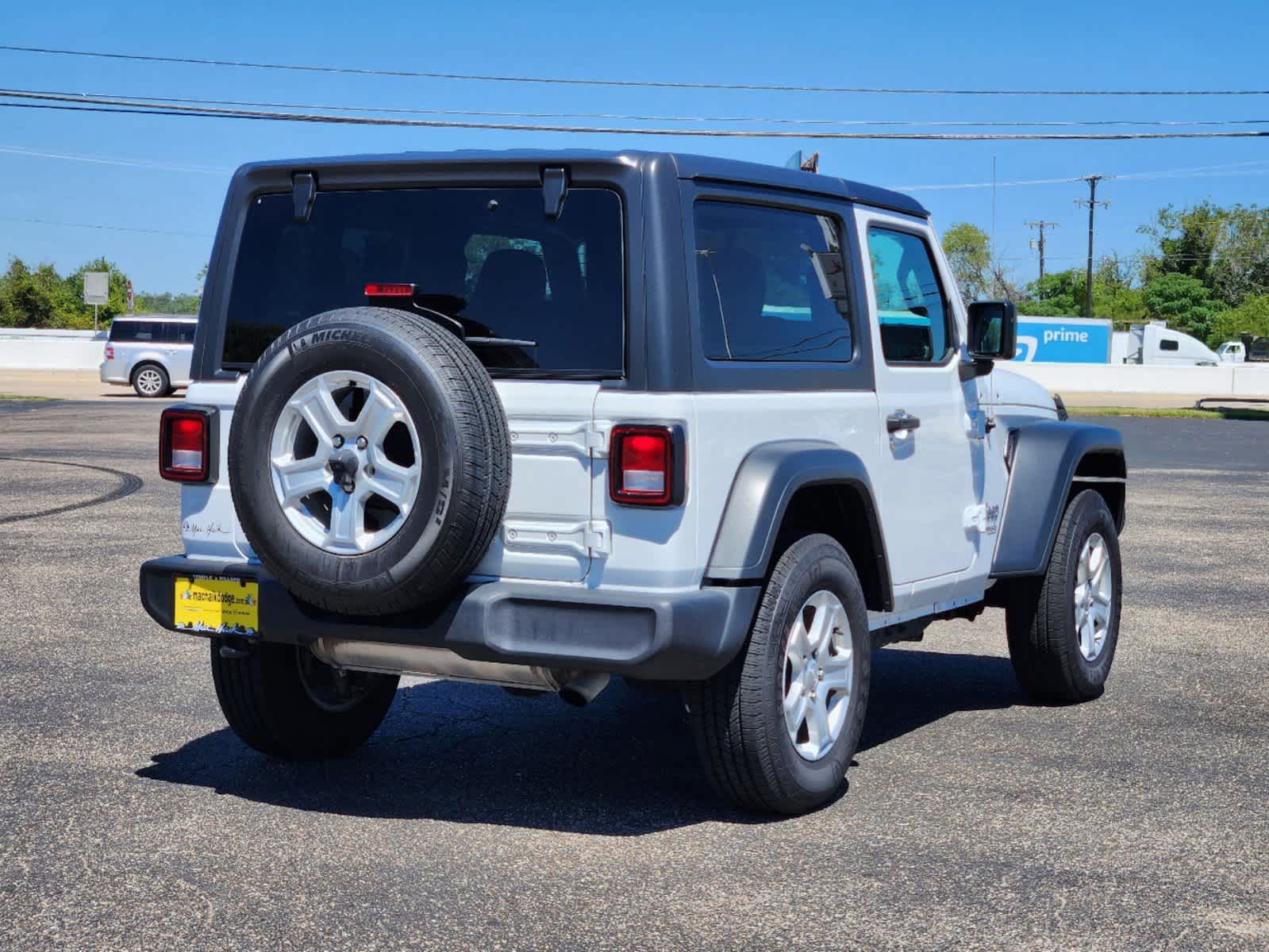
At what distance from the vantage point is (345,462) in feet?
14.8

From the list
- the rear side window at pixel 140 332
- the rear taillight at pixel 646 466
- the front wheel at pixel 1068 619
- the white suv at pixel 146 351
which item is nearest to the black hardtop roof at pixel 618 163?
the rear taillight at pixel 646 466

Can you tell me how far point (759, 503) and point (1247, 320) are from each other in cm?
8677

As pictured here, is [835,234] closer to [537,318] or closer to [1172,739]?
[537,318]

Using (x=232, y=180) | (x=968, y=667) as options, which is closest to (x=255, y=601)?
(x=232, y=180)

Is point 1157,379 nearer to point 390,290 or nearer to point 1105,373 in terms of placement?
point 1105,373

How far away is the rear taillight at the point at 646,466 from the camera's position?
14.5ft

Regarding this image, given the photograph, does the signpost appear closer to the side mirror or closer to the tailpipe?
the side mirror

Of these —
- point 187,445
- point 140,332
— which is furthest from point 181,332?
point 187,445

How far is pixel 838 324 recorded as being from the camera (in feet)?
17.6

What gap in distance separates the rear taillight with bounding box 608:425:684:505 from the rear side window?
109ft

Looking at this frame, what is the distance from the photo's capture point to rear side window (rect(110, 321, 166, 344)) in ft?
117

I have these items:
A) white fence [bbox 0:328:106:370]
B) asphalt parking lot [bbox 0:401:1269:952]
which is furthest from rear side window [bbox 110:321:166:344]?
asphalt parking lot [bbox 0:401:1269:952]

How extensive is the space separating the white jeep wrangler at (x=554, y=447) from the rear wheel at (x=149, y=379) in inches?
1255

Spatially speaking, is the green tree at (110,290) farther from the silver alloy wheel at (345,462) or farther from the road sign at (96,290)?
the silver alloy wheel at (345,462)
